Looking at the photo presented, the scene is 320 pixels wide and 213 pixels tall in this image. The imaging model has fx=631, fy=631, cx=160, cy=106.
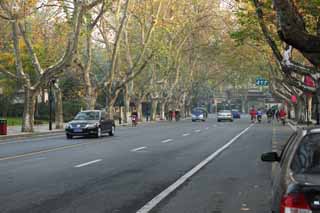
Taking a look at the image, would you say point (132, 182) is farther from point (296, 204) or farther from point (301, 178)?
point (296, 204)

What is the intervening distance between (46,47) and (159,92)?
25.3 metres

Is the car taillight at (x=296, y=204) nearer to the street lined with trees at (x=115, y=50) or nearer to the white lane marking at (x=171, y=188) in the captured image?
the white lane marking at (x=171, y=188)

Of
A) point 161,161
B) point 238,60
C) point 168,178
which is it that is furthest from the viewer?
point 238,60

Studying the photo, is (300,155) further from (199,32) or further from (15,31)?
(199,32)

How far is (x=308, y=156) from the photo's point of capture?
6898mm

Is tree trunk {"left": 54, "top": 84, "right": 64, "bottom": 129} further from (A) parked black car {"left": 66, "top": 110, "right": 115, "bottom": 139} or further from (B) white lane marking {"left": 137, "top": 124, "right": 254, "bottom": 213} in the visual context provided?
(B) white lane marking {"left": 137, "top": 124, "right": 254, "bottom": 213}

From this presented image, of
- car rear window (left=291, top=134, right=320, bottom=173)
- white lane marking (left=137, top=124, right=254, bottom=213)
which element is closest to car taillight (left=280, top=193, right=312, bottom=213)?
car rear window (left=291, top=134, right=320, bottom=173)

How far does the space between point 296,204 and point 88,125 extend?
28232 mm

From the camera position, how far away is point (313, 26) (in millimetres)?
27984

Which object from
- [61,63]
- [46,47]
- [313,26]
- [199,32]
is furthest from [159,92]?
[313,26]

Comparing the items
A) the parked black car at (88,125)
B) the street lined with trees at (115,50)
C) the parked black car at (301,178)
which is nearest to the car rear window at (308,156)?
the parked black car at (301,178)

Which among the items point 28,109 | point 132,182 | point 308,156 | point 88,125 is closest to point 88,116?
point 88,125

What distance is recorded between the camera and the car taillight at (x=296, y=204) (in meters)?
5.72

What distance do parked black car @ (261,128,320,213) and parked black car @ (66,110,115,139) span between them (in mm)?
26439
